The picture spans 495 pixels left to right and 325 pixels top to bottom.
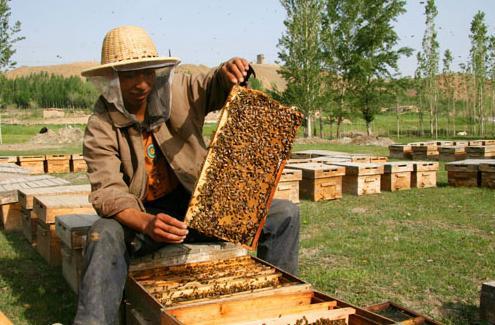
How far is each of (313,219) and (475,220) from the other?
2.41 metres

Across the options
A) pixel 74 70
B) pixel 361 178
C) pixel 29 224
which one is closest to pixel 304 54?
pixel 361 178

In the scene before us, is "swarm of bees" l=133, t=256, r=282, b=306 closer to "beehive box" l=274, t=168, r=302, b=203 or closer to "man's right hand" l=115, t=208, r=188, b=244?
"man's right hand" l=115, t=208, r=188, b=244

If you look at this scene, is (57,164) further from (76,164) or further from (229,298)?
(229,298)

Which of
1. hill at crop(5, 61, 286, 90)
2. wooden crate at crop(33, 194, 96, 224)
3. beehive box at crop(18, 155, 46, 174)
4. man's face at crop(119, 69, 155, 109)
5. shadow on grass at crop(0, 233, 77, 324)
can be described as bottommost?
shadow on grass at crop(0, 233, 77, 324)

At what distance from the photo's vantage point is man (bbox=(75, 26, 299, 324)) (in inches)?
118

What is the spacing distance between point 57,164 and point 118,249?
1154 cm

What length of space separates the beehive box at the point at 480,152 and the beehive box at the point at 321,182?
22.5 feet

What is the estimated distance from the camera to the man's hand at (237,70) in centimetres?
339

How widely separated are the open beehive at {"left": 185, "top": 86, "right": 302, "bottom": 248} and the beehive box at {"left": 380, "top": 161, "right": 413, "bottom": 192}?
7297mm

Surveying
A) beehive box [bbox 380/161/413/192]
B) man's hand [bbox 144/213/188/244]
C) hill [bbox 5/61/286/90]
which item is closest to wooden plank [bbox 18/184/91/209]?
man's hand [bbox 144/213/188/244]

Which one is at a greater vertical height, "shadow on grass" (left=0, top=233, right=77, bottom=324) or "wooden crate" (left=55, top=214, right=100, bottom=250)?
"wooden crate" (left=55, top=214, right=100, bottom=250)

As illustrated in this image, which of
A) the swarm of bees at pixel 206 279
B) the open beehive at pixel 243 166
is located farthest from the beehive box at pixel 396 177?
the open beehive at pixel 243 166

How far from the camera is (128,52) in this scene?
3336mm

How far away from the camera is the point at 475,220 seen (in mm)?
7328
